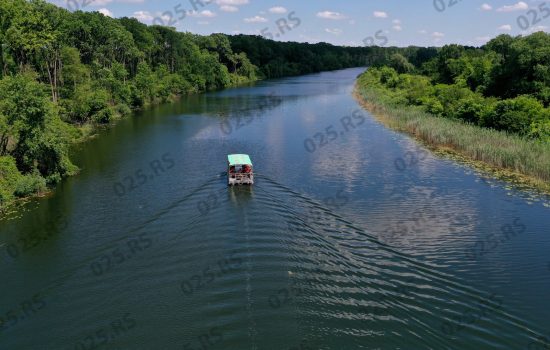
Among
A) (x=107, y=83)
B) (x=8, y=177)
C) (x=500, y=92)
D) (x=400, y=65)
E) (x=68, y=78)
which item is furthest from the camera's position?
(x=400, y=65)

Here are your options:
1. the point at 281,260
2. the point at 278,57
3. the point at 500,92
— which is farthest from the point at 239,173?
the point at 278,57

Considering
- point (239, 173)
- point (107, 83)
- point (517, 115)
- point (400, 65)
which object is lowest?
point (239, 173)

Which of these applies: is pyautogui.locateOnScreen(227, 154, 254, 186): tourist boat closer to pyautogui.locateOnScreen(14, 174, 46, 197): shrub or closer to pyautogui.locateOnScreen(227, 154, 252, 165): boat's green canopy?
pyautogui.locateOnScreen(227, 154, 252, 165): boat's green canopy

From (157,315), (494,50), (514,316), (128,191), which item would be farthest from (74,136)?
(494,50)

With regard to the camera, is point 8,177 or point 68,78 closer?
point 8,177

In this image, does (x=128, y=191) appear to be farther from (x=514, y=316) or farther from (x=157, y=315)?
(x=514, y=316)

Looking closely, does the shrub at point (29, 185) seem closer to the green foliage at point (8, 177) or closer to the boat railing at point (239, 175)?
the green foliage at point (8, 177)

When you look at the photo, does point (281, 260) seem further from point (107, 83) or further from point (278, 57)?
point (278, 57)
